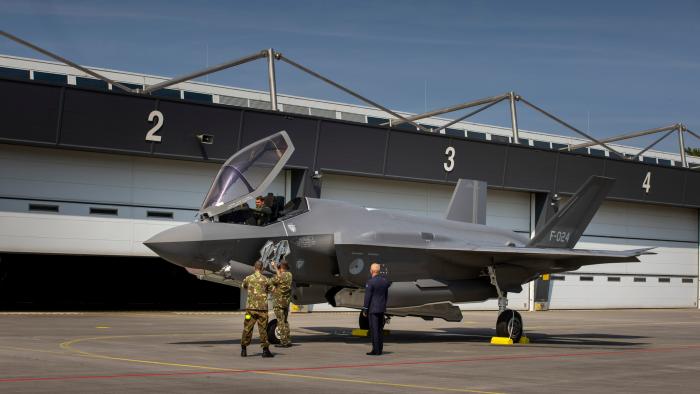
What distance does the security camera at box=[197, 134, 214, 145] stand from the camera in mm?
31078

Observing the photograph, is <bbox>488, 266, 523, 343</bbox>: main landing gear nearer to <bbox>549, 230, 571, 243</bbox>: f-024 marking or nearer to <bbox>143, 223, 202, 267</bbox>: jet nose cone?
<bbox>549, 230, 571, 243</bbox>: f-024 marking

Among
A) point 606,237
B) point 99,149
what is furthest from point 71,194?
point 606,237

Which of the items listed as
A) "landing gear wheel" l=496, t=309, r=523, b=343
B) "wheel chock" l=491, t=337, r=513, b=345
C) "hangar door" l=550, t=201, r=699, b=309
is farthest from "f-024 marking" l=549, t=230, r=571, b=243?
"hangar door" l=550, t=201, r=699, b=309

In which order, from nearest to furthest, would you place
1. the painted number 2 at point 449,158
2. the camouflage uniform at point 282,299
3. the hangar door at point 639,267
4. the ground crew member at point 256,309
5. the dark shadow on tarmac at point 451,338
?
the ground crew member at point 256,309
the camouflage uniform at point 282,299
the dark shadow on tarmac at point 451,338
the painted number 2 at point 449,158
the hangar door at point 639,267

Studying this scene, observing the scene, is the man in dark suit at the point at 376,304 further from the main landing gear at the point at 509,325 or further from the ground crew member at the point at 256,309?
the main landing gear at the point at 509,325

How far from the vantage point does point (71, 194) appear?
1181 inches

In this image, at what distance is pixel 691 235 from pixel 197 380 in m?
43.0

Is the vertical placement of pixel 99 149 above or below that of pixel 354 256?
above

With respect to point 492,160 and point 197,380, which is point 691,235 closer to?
point 492,160

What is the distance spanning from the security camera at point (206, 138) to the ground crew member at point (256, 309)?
16.2 m

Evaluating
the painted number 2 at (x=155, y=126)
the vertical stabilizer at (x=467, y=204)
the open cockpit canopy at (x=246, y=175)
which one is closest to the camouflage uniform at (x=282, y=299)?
the open cockpit canopy at (x=246, y=175)

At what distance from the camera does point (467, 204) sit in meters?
24.9

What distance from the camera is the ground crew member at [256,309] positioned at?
1525cm

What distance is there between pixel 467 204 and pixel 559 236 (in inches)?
121
